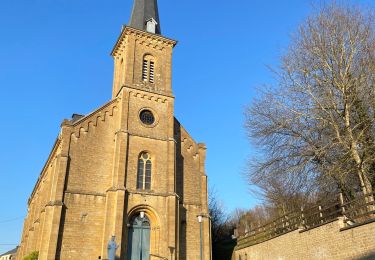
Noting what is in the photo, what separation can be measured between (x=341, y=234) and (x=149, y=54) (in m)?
19.3

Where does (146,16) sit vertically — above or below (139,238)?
above

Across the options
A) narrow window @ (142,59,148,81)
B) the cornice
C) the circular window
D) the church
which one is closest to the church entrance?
the church

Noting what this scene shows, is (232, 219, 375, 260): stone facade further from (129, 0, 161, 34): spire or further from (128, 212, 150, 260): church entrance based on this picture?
(129, 0, 161, 34): spire

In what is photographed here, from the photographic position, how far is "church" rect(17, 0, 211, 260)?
2288 cm

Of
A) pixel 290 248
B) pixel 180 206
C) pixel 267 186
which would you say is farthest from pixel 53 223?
pixel 267 186

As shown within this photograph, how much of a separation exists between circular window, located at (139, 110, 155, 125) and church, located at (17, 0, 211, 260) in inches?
3.0

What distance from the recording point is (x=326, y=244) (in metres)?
17.6

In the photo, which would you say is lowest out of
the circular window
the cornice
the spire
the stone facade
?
the stone facade

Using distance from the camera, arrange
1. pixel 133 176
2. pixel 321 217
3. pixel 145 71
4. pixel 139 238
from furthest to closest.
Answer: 1. pixel 145 71
2. pixel 133 176
3. pixel 139 238
4. pixel 321 217

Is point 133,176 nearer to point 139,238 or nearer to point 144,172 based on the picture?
point 144,172

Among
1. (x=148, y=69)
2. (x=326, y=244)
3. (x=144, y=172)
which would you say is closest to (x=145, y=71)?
(x=148, y=69)

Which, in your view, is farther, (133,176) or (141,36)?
(141,36)

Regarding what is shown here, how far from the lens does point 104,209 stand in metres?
24.0

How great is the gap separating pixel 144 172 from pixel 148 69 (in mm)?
8324
